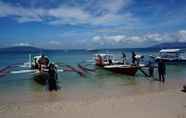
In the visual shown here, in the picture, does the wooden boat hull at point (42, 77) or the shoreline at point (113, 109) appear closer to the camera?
the shoreline at point (113, 109)

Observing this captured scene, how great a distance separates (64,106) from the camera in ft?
42.8

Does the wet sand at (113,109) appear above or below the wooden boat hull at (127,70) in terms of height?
below

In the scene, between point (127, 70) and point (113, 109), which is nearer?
point (113, 109)

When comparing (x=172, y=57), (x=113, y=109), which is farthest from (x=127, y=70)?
(x=172, y=57)

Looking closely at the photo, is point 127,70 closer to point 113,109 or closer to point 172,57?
point 113,109

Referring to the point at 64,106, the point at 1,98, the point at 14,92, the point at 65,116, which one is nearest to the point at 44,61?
the point at 14,92

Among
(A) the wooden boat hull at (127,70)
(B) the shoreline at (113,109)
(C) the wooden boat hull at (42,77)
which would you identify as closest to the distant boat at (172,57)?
(A) the wooden boat hull at (127,70)

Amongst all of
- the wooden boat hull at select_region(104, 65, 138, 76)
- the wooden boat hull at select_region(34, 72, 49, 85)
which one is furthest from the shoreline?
the wooden boat hull at select_region(104, 65, 138, 76)

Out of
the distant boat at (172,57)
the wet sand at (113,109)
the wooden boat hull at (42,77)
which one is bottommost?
the wet sand at (113,109)

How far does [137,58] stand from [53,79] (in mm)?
14991

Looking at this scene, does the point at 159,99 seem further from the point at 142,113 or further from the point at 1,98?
the point at 1,98

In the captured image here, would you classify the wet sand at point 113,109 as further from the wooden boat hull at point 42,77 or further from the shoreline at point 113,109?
the wooden boat hull at point 42,77

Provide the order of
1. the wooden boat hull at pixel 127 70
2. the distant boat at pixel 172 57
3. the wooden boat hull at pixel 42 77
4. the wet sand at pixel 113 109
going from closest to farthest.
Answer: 1. the wet sand at pixel 113 109
2. the wooden boat hull at pixel 42 77
3. the wooden boat hull at pixel 127 70
4. the distant boat at pixel 172 57

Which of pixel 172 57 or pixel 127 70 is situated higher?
pixel 172 57
